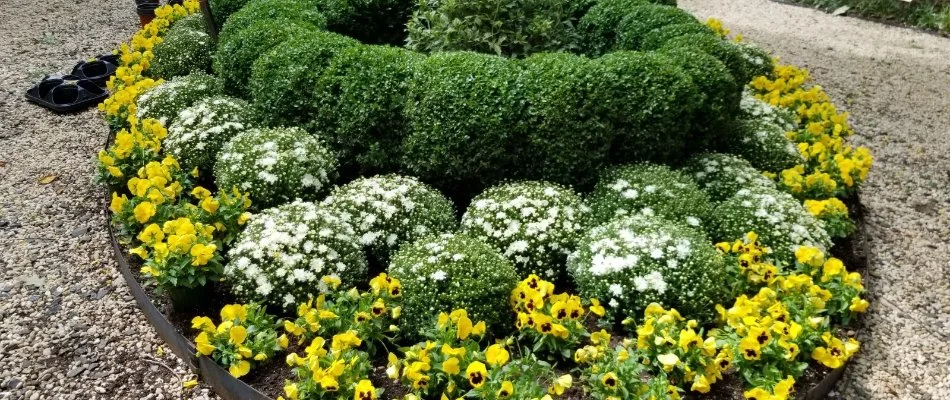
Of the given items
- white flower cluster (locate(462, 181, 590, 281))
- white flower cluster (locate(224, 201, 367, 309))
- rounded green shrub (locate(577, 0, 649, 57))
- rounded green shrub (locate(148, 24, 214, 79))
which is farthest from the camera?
rounded green shrub (locate(148, 24, 214, 79))

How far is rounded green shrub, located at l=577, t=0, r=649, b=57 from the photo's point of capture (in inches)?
195

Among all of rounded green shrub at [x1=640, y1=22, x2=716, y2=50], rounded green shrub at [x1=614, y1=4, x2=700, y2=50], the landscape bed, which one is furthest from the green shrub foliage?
rounded green shrub at [x1=640, y1=22, x2=716, y2=50]

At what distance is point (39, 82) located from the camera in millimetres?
6215

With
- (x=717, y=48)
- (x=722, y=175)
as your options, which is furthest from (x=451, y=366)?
(x=717, y=48)

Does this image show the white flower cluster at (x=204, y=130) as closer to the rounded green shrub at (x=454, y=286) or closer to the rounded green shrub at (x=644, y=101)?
the rounded green shrub at (x=454, y=286)

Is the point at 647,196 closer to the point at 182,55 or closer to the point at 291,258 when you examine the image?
the point at 291,258

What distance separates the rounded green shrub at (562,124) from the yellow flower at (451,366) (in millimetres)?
1425

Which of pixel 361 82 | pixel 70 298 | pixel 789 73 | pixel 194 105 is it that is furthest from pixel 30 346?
pixel 789 73

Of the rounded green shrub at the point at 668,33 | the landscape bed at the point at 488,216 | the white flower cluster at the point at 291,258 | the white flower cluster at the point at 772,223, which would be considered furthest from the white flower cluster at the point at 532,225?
the rounded green shrub at the point at 668,33

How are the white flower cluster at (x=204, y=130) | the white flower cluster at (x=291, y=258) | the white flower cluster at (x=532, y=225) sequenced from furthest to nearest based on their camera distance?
the white flower cluster at (x=204, y=130), the white flower cluster at (x=532, y=225), the white flower cluster at (x=291, y=258)

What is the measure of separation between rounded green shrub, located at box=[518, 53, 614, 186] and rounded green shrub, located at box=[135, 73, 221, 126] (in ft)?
7.67

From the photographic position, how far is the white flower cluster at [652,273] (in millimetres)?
3072

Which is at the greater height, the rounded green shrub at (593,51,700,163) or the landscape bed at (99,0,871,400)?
the rounded green shrub at (593,51,700,163)

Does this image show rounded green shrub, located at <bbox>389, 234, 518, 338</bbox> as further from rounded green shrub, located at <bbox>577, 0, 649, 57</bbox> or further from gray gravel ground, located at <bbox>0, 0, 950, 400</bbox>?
rounded green shrub, located at <bbox>577, 0, 649, 57</bbox>
